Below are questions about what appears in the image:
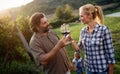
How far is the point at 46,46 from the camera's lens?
157 inches

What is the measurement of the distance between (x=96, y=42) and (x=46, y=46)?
2.31 feet

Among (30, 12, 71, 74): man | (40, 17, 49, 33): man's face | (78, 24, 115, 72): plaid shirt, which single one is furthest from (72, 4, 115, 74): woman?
(40, 17, 49, 33): man's face

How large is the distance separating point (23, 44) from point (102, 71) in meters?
6.94

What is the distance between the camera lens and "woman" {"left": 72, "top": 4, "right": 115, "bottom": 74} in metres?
3.96

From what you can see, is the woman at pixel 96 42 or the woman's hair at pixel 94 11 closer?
the woman at pixel 96 42

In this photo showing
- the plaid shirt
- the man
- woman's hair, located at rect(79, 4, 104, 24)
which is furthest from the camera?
woman's hair, located at rect(79, 4, 104, 24)

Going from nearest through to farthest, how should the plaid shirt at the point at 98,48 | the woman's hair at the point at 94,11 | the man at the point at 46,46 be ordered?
Answer: the man at the point at 46,46 → the plaid shirt at the point at 98,48 → the woman's hair at the point at 94,11

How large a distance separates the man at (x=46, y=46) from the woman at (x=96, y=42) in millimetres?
373

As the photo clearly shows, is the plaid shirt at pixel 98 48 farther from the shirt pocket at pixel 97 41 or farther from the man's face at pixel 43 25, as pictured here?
the man's face at pixel 43 25

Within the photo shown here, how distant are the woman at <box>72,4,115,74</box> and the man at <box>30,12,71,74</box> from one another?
0.37 metres

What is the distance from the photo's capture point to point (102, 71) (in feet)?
13.5

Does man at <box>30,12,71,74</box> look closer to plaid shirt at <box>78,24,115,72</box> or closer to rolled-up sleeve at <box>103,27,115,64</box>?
plaid shirt at <box>78,24,115,72</box>

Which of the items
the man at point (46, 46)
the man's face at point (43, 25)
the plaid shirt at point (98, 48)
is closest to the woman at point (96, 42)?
the plaid shirt at point (98, 48)

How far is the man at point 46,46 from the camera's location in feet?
12.6
